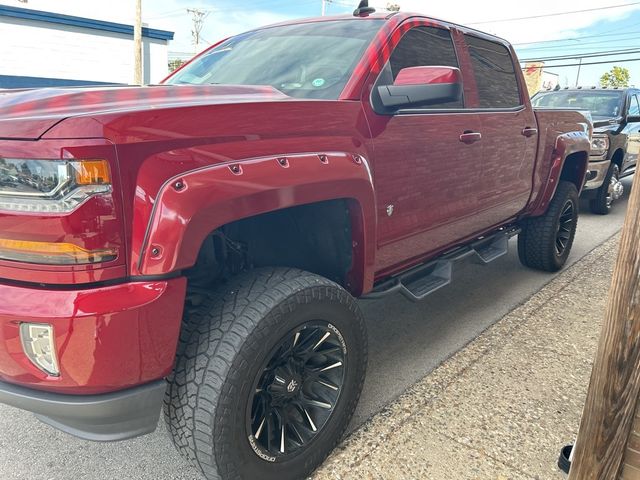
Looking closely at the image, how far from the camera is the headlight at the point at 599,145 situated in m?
7.12

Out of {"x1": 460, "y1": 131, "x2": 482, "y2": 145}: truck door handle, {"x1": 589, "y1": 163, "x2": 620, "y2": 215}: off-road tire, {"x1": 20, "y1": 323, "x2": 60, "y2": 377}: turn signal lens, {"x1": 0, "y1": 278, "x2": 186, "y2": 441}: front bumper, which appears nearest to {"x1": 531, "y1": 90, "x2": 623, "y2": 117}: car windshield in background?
{"x1": 589, "y1": 163, "x2": 620, "y2": 215}: off-road tire

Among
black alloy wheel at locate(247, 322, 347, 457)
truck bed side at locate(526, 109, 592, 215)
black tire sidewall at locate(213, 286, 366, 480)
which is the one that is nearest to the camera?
black tire sidewall at locate(213, 286, 366, 480)

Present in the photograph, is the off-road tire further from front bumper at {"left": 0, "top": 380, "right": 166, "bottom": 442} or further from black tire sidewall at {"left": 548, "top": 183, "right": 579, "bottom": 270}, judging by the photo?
front bumper at {"left": 0, "top": 380, "right": 166, "bottom": 442}

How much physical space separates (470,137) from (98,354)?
2.45 metres

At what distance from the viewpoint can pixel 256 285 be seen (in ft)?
6.33

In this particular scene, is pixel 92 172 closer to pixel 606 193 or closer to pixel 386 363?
pixel 386 363

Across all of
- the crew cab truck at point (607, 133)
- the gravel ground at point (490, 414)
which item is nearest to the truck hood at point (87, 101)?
the gravel ground at point (490, 414)

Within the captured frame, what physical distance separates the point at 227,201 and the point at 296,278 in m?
0.50

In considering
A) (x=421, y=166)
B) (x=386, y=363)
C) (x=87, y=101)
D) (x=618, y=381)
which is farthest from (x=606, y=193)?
(x=87, y=101)

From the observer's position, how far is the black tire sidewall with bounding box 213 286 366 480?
1741 millimetres

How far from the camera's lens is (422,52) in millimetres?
2945

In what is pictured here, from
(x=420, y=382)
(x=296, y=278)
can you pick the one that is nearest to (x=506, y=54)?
(x=420, y=382)

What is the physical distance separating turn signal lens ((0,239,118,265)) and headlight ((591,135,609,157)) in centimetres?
726

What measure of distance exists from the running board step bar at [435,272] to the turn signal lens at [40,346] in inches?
58.7
